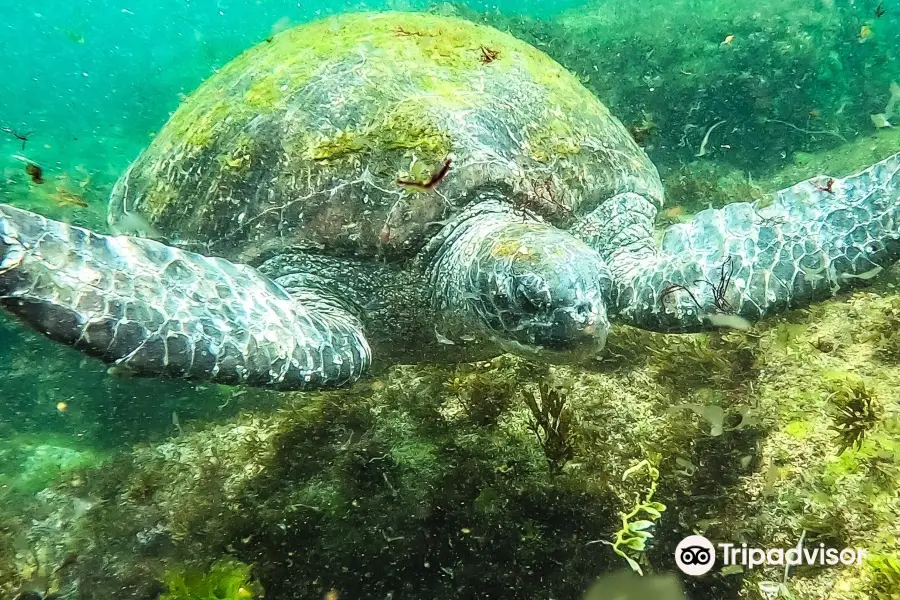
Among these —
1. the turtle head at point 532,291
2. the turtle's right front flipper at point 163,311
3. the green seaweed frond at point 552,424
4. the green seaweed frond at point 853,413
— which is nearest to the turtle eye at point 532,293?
the turtle head at point 532,291

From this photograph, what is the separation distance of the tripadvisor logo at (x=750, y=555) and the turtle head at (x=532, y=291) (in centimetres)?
93

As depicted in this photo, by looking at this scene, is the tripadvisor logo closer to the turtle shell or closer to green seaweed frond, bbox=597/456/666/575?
green seaweed frond, bbox=597/456/666/575

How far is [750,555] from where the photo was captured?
2145 mm

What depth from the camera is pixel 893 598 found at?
70.7 inches

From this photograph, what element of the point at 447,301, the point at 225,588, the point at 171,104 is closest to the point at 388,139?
the point at 447,301

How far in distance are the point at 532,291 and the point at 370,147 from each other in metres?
1.29

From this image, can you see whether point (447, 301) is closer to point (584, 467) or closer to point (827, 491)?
point (584, 467)

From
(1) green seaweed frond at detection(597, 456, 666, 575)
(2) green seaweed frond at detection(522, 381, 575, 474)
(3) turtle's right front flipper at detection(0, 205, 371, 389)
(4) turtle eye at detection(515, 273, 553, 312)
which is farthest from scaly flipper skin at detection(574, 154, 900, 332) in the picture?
(3) turtle's right front flipper at detection(0, 205, 371, 389)

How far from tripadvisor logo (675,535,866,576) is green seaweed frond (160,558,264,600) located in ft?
6.25

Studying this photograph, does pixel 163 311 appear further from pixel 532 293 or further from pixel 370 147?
pixel 532 293

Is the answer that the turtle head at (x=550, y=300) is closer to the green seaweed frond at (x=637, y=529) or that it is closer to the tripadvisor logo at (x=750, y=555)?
the green seaweed frond at (x=637, y=529)

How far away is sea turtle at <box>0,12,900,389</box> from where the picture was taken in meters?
2.10

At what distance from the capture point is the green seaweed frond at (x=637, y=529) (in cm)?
222

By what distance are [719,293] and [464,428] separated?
1494 mm
